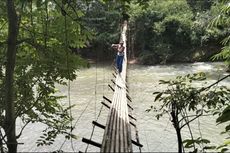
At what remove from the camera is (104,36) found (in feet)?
71.1

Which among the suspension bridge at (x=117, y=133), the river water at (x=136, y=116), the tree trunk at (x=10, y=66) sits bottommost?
the river water at (x=136, y=116)

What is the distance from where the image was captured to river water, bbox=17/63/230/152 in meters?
7.89

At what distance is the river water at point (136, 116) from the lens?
25.9 ft

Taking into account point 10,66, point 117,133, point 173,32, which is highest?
point 173,32

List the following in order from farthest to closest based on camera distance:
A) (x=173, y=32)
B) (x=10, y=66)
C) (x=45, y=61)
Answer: (x=173, y=32)
(x=45, y=61)
(x=10, y=66)

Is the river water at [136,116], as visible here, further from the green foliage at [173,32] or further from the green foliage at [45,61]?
the green foliage at [173,32]

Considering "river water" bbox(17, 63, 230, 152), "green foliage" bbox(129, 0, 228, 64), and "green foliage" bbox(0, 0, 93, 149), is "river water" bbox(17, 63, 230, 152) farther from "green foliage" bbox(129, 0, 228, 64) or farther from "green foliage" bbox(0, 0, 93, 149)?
"green foliage" bbox(129, 0, 228, 64)

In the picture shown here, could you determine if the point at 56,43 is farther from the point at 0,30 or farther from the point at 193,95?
the point at 193,95

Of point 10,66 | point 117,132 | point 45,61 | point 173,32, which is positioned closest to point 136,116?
point 45,61

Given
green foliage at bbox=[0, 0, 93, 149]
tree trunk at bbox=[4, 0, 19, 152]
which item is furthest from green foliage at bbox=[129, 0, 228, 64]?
tree trunk at bbox=[4, 0, 19, 152]

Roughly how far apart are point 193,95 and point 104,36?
19.5 meters

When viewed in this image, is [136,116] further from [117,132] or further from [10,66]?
[10,66]

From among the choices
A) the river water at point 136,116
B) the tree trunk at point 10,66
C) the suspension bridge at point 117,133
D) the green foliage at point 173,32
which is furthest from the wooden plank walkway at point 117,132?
the green foliage at point 173,32

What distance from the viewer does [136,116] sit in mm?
9711
